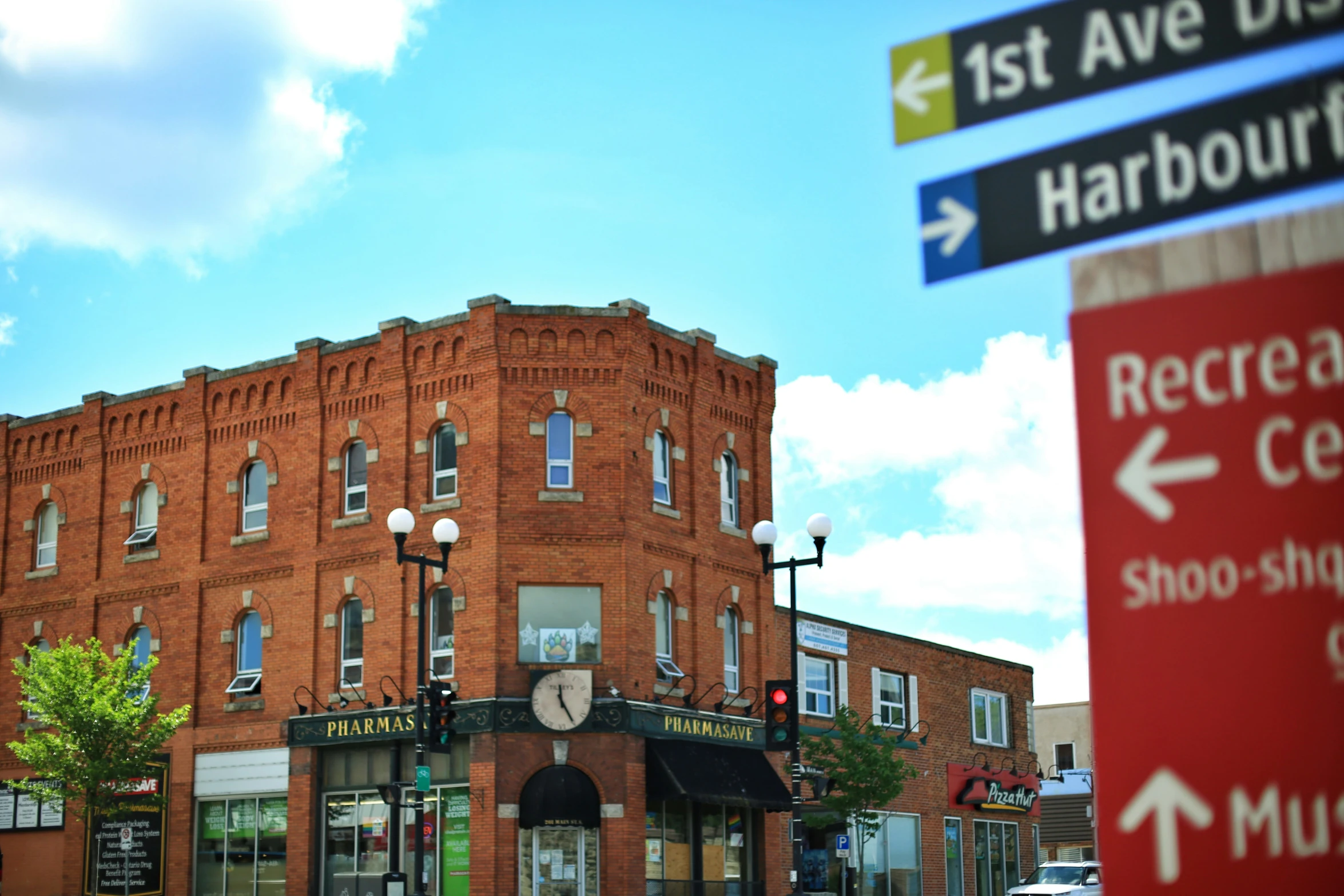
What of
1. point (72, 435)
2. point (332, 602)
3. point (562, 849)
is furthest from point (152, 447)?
point (562, 849)

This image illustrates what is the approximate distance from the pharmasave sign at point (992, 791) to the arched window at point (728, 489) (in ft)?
38.9

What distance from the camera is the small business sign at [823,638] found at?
119ft

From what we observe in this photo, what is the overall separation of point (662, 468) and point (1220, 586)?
27261 mm

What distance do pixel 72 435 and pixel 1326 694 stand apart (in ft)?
122

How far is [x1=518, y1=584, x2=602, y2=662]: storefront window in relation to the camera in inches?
1161

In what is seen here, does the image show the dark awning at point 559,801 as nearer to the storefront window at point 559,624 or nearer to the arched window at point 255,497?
the storefront window at point 559,624

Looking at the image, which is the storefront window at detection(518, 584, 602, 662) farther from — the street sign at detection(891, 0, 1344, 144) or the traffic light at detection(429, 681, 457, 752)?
the street sign at detection(891, 0, 1344, 144)

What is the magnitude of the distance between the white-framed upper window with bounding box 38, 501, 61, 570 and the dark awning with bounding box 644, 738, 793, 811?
17.4 metres

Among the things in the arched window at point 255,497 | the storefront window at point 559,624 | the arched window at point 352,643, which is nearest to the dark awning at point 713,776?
the storefront window at point 559,624

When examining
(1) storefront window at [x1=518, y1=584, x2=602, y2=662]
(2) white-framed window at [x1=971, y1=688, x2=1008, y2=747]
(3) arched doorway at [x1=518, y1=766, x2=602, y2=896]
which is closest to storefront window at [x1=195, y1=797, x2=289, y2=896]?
(3) arched doorway at [x1=518, y1=766, x2=602, y2=896]

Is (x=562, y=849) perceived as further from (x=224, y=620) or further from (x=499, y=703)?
(x=224, y=620)

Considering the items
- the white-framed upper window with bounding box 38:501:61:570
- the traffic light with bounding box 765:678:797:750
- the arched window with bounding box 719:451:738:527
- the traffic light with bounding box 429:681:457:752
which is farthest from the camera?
the white-framed upper window with bounding box 38:501:61:570

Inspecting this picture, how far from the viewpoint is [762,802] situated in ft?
101

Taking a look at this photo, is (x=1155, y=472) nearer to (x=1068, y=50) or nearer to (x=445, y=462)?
(x=1068, y=50)
